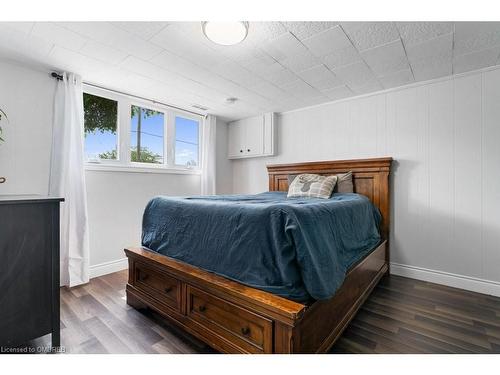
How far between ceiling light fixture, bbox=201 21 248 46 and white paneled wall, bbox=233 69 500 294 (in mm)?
1927

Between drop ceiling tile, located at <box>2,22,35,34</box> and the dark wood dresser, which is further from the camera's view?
drop ceiling tile, located at <box>2,22,35,34</box>

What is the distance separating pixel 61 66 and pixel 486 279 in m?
4.37

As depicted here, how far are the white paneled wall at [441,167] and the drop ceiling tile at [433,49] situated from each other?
1.93 ft

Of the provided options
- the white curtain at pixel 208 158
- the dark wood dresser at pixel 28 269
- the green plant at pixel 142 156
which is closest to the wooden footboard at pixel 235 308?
the dark wood dresser at pixel 28 269

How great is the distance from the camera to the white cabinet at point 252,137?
12.2 ft

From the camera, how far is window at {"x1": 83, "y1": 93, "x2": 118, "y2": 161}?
279 centimetres

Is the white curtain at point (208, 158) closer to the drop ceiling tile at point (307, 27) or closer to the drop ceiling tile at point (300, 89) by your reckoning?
the drop ceiling tile at point (300, 89)

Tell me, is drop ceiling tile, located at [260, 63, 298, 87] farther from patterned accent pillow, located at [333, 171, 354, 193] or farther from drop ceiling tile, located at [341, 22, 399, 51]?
patterned accent pillow, located at [333, 171, 354, 193]

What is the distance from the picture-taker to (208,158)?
12.5ft

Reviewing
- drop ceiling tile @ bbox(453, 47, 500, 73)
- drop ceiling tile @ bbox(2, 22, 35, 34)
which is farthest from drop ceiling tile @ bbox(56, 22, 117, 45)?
drop ceiling tile @ bbox(453, 47, 500, 73)

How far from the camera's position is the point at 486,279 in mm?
2264

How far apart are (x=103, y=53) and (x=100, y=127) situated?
3.44 feet
